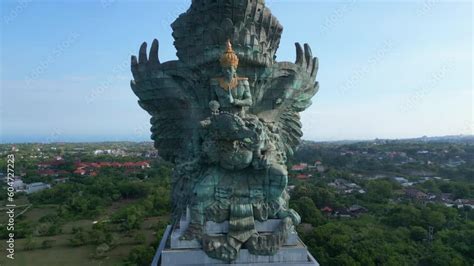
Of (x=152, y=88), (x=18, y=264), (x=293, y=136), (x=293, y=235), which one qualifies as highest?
(x=152, y=88)

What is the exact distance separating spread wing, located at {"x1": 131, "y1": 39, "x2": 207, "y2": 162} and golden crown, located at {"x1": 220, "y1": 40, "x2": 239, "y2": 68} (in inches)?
39.2

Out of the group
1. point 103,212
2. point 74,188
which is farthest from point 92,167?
point 103,212

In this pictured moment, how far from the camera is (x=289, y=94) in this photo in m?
8.72

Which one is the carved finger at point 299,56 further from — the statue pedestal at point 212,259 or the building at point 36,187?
the building at point 36,187

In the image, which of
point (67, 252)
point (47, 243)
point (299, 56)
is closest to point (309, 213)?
point (67, 252)

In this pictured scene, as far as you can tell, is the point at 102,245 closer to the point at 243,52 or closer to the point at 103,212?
the point at 103,212

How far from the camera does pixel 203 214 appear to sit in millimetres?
7520

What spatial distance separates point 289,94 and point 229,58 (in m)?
1.88

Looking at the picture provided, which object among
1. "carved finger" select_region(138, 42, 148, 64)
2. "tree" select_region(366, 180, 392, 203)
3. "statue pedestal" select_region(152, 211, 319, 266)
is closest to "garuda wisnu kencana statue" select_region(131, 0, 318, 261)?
"carved finger" select_region(138, 42, 148, 64)

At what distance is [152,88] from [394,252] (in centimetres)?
1260

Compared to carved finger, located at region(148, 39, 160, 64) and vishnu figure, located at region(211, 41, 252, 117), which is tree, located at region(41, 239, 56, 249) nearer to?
carved finger, located at region(148, 39, 160, 64)

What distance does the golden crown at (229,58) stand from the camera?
7.54 metres

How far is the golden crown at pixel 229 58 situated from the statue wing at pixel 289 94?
1077 millimetres

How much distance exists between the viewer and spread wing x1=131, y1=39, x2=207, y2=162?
8.43m
